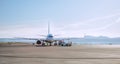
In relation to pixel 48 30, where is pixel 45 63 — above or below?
below

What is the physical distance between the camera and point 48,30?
126188 millimetres

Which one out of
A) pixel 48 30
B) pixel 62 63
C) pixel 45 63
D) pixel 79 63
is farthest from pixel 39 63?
pixel 48 30

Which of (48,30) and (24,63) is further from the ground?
(48,30)

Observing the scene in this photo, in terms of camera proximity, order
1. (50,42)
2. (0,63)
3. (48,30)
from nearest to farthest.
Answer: (0,63), (50,42), (48,30)

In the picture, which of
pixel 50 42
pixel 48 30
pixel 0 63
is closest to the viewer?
pixel 0 63

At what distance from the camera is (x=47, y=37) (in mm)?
87312

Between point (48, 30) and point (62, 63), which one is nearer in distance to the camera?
point (62, 63)

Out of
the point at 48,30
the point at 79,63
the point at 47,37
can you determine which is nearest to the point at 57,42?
the point at 47,37

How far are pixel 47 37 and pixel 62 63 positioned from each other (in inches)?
2620

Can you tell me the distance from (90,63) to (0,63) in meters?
→ 7.08

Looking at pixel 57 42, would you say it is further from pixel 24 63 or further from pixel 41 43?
pixel 24 63

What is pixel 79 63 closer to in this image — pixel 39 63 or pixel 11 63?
pixel 39 63

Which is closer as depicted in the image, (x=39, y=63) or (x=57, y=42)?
(x=39, y=63)

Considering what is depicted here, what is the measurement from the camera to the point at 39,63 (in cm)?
2070
